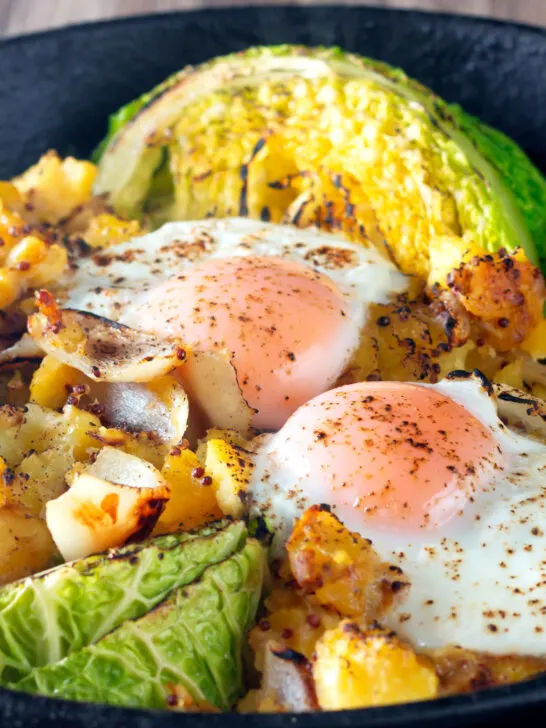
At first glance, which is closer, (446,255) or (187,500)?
(187,500)

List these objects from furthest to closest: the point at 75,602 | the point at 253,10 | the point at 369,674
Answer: the point at 253,10
the point at 75,602
the point at 369,674

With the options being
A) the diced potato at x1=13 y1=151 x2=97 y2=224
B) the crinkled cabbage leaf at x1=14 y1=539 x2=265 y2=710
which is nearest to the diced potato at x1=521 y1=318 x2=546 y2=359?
the crinkled cabbage leaf at x1=14 y1=539 x2=265 y2=710

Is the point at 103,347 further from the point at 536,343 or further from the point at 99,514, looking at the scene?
the point at 536,343

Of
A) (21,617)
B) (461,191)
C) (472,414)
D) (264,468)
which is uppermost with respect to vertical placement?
(461,191)

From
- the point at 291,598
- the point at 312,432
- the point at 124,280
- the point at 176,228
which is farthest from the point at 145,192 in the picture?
the point at 291,598

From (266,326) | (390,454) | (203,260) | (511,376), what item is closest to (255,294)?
(266,326)

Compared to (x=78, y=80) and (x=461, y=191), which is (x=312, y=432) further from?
(x=78, y=80)
